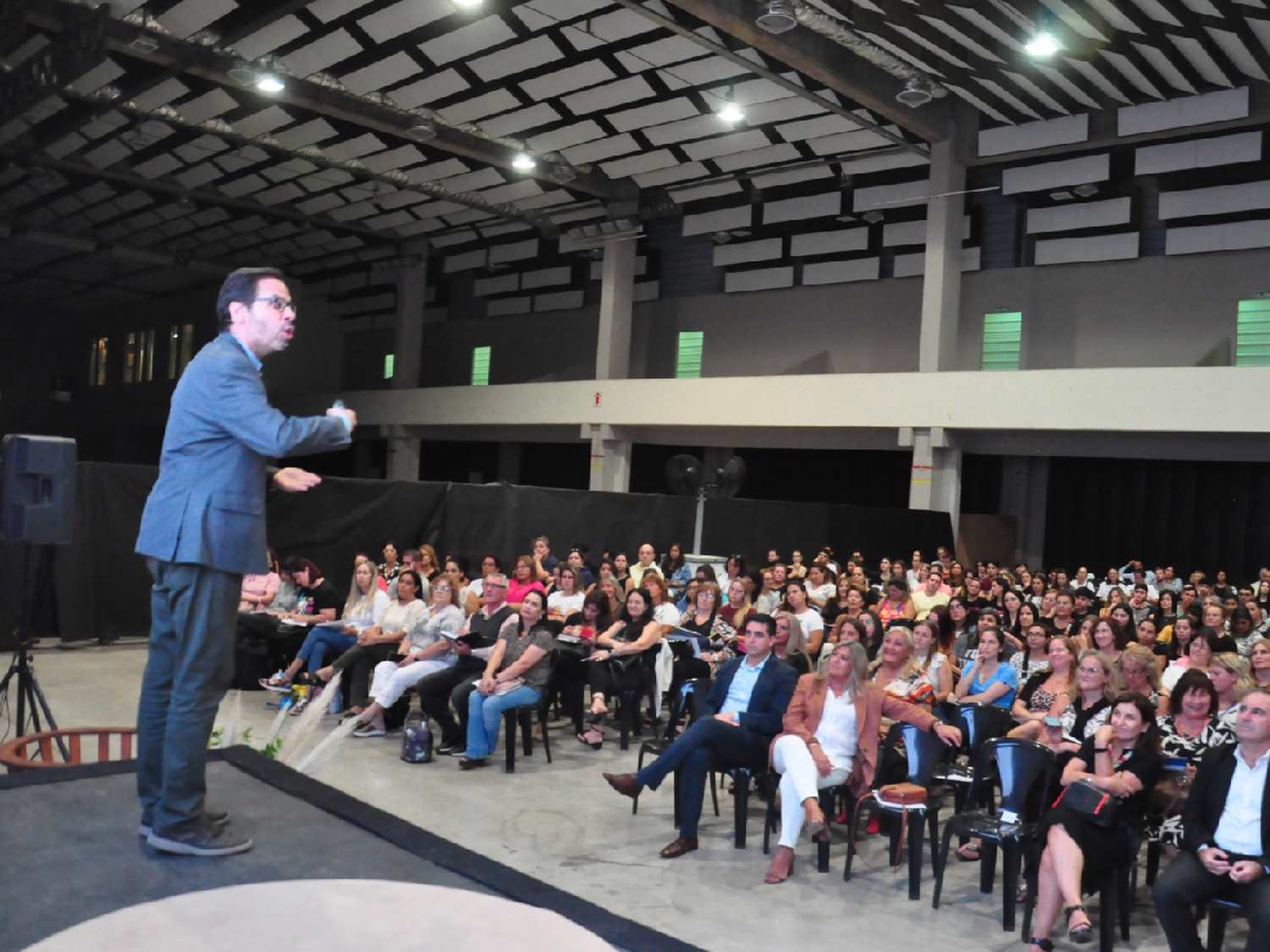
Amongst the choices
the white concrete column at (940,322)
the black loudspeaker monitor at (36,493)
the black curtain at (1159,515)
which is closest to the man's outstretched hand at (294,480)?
the black loudspeaker monitor at (36,493)

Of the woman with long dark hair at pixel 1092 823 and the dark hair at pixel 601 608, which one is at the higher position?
the dark hair at pixel 601 608

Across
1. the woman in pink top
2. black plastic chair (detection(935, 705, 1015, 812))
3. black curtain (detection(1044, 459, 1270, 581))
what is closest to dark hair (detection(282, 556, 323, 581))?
the woman in pink top

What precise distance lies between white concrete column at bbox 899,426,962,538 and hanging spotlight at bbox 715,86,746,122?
4.63 metres

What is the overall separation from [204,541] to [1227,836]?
11.0 feet

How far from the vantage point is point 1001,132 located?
1395 cm

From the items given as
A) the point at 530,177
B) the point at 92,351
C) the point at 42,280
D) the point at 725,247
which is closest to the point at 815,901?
the point at 530,177

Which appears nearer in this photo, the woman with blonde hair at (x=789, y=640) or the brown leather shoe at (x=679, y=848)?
the brown leather shoe at (x=679, y=848)

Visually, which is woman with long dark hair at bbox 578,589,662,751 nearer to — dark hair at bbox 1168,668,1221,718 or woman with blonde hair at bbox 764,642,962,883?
woman with blonde hair at bbox 764,642,962,883

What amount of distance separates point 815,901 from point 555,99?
453 inches

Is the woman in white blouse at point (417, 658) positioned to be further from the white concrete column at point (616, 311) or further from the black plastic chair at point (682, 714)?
the white concrete column at point (616, 311)

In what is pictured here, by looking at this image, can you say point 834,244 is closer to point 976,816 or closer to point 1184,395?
point 1184,395

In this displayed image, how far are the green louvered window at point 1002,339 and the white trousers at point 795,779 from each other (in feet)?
39.1

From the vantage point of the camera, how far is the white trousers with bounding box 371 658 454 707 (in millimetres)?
6508

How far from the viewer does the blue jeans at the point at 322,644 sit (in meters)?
7.23
